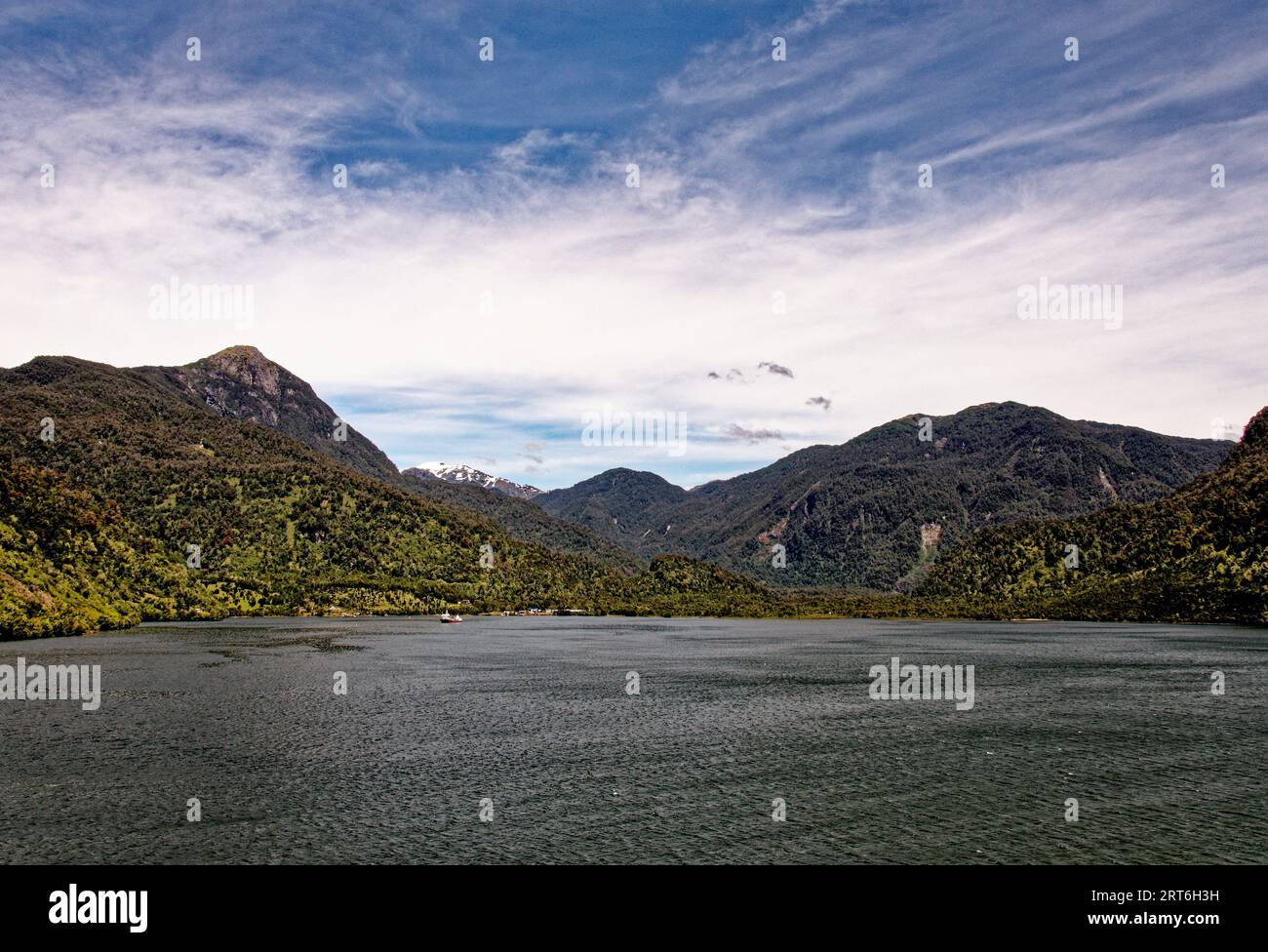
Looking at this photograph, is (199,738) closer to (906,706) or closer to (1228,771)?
(906,706)

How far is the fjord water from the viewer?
56.2 m

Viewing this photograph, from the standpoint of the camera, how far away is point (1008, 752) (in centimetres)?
8688

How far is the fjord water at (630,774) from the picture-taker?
2213 inches

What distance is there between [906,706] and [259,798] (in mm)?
83017

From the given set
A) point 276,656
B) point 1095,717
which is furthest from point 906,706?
point 276,656

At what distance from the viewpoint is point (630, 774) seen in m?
75.7
